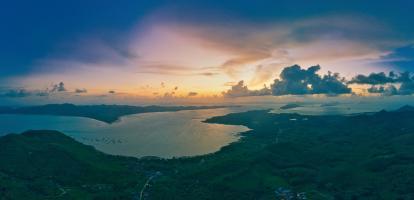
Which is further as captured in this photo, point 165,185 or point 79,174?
point 79,174

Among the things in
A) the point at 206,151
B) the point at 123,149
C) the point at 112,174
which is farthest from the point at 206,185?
the point at 123,149

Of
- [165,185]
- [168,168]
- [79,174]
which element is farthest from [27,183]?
[168,168]

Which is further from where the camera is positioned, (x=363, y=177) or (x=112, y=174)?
(x=112, y=174)

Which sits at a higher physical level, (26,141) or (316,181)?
(26,141)

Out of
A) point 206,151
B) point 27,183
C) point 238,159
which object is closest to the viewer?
point 27,183

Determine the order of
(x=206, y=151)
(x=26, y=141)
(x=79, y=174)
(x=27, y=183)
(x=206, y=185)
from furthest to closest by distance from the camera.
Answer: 1. (x=206, y=151)
2. (x=26, y=141)
3. (x=79, y=174)
4. (x=206, y=185)
5. (x=27, y=183)

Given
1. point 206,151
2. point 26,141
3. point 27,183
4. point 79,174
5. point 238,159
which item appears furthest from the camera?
point 206,151

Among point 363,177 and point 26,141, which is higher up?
point 26,141

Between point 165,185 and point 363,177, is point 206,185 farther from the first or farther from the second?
point 363,177

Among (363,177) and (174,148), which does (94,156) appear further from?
(363,177)
